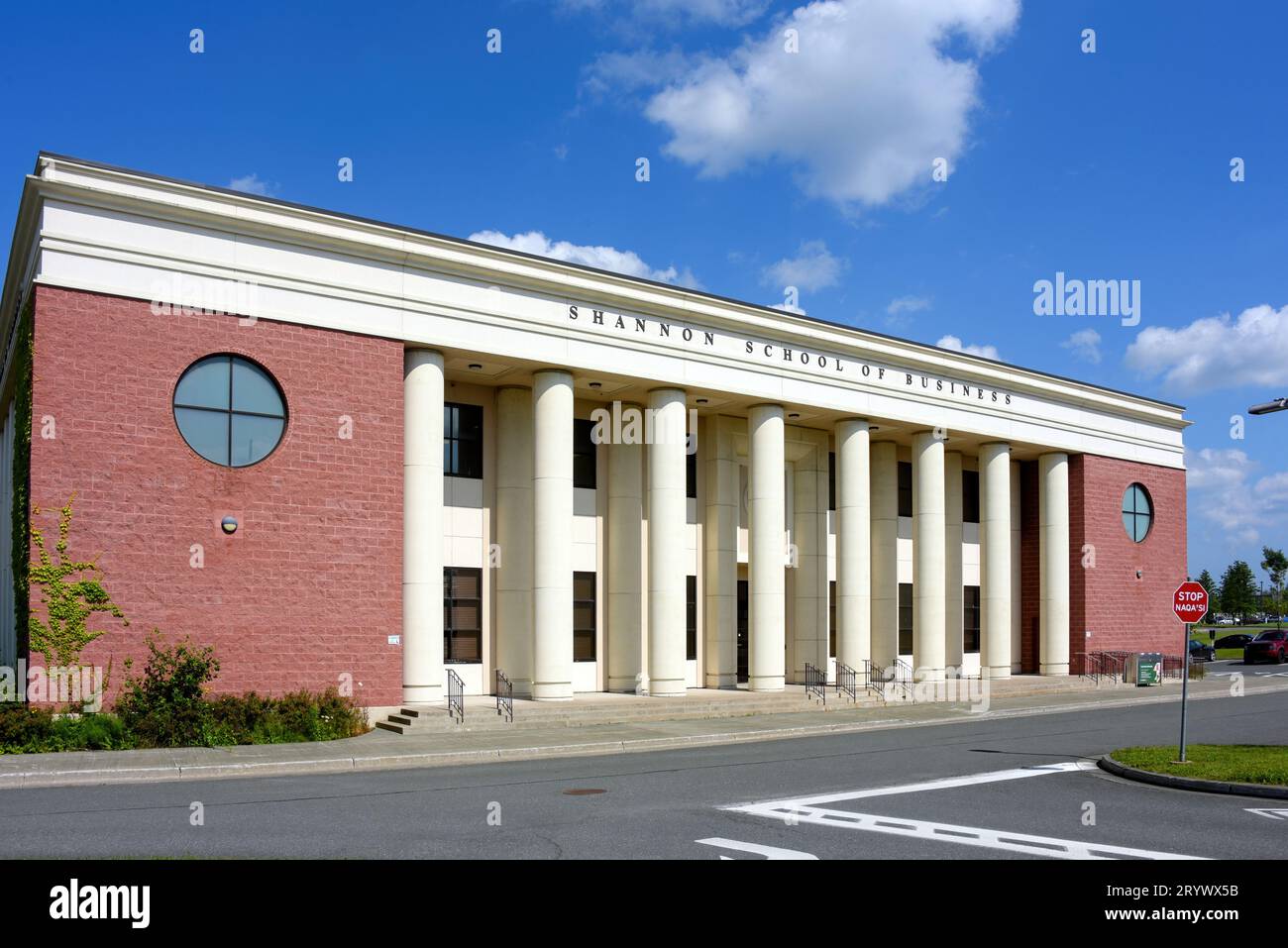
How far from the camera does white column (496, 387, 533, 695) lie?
28.3 m

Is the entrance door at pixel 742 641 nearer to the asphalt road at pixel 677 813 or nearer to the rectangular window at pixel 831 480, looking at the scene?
the rectangular window at pixel 831 480

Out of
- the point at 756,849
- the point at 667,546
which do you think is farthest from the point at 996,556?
the point at 756,849

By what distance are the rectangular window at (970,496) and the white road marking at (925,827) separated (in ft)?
88.5

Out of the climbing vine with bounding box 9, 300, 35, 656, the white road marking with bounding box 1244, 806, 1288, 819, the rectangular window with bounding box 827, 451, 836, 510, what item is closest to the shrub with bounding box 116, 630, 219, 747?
the climbing vine with bounding box 9, 300, 35, 656

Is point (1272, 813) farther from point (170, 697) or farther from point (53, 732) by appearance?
point (53, 732)

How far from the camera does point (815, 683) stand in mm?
34000

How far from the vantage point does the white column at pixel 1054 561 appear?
40125 millimetres

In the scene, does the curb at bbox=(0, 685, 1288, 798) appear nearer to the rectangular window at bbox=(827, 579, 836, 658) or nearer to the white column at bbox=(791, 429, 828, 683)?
the white column at bbox=(791, 429, 828, 683)

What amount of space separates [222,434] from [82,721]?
6005mm

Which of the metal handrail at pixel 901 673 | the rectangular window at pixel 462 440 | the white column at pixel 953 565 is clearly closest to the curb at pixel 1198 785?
the rectangular window at pixel 462 440

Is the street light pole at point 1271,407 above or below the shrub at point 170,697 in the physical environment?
above

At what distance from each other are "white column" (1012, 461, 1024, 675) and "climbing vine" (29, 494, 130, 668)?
3261 cm

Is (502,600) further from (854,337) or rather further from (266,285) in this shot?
(854,337)

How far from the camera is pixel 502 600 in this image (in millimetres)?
28406
